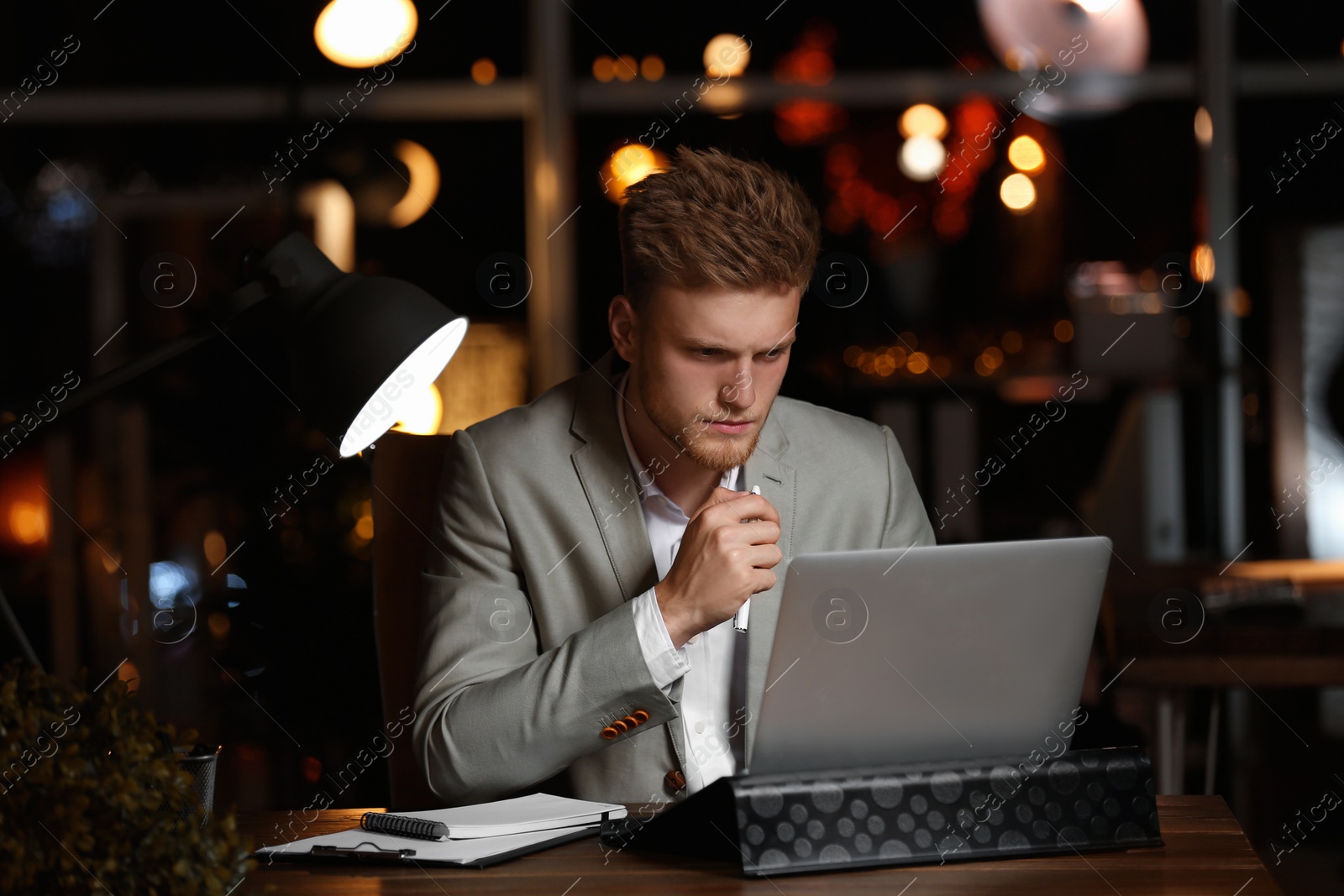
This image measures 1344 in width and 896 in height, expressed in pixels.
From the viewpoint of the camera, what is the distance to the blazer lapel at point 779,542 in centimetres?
166

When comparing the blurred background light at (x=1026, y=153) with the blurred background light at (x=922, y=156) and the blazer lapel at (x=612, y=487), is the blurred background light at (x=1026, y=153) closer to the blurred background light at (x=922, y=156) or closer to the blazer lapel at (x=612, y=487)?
the blurred background light at (x=922, y=156)

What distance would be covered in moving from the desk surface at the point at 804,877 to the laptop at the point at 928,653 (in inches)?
3.9

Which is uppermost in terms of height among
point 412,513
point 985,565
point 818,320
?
point 818,320

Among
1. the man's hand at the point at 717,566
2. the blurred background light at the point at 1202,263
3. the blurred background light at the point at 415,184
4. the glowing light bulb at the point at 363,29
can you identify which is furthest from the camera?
the blurred background light at the point at 415,184

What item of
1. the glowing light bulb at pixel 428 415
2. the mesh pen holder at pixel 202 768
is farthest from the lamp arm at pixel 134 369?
the glowing light bulb at pixel 428 415

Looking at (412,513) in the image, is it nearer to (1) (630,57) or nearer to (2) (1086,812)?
(2) (1086,812)

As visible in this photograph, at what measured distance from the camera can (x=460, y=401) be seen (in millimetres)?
4543

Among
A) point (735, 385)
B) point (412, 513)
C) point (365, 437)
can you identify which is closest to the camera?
point (365, 437)

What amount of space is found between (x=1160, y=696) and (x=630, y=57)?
9.95 feet

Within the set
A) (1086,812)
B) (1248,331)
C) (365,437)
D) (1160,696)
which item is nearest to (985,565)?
(1086,812)

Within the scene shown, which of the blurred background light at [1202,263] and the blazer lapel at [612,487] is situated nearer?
the blazer lapel at [612,487]

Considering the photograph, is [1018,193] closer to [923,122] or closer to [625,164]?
[923,122]

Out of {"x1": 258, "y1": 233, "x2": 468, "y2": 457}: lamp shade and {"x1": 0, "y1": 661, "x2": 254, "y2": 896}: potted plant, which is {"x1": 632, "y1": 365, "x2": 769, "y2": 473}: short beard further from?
{"x1": 0, "y1": 661, "x2": 254, "y2": 896}: potted plant

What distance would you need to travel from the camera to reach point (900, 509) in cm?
188
